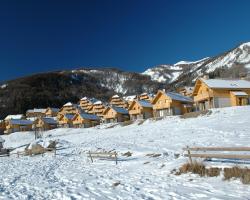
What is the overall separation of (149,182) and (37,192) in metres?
5.31

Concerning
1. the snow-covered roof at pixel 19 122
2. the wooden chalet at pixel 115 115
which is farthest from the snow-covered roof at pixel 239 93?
the snow-covered roof at pixel 19 122

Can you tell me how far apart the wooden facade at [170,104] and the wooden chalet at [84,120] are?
31.4 m

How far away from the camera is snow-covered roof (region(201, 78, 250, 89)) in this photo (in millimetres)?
62388

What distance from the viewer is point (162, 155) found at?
23.8 metres

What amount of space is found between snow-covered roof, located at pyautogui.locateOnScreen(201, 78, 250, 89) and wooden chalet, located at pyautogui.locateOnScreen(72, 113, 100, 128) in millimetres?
47690

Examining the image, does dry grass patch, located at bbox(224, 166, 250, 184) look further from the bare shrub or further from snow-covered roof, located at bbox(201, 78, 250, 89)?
snow-covered roof, located at bbox(201, 78, 250, 89)

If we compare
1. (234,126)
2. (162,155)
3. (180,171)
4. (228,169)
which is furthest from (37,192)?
(234,126)

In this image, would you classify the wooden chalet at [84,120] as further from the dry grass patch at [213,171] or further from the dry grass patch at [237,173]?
the dry grass patch at [237,173]

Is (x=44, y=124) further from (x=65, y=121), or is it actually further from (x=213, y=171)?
(x=213, y=171)

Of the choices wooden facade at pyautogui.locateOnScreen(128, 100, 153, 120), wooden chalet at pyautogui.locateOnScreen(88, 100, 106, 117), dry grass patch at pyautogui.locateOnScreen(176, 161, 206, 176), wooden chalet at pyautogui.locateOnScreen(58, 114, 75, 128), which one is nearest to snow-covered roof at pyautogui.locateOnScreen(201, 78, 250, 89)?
wooden facade at pyautogui.locateOnScreen(128, 100, 153, 120)

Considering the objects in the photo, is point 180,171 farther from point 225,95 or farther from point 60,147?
point 225,95

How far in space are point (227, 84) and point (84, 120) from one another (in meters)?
50.7

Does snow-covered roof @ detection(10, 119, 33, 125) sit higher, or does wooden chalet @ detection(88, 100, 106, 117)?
wooden chalet @ detection(88, 100, 106, 117)

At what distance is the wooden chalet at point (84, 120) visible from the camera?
335ft
